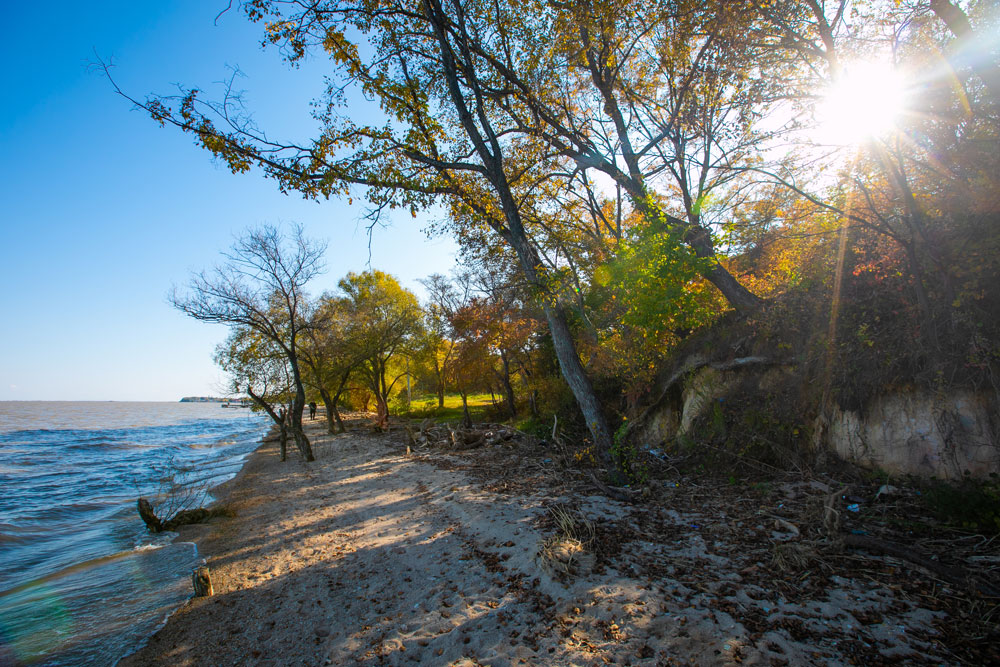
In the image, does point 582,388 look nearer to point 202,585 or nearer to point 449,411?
point 202,585

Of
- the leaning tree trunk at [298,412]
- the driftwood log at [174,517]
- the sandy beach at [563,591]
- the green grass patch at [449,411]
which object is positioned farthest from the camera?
the green grass patch at [449,411]

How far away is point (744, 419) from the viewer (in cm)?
807

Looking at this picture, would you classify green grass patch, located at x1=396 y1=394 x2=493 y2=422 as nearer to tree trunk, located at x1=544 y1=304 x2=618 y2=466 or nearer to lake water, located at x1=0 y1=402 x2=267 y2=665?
lake water, located at x1=0 y1=402 x2=267 y2=665

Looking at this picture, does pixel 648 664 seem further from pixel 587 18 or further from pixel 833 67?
pixel 587 18

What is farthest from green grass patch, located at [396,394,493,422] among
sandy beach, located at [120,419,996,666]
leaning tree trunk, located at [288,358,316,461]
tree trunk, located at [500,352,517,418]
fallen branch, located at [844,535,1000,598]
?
fallen branch, located at [844,535,1000,598]

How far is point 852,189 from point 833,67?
7.26 ft

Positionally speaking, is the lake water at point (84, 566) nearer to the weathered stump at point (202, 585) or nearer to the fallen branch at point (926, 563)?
the weathered stump at point (202, 585)

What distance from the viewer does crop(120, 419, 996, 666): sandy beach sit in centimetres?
353

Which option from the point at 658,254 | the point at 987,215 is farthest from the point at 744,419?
the point at 987,215

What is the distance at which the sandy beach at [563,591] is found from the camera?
3525 mm

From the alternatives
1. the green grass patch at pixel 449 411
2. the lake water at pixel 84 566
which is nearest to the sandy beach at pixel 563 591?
the lake water at pixel 84 566

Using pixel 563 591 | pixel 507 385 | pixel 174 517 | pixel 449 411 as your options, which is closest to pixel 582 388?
pixel 563 591

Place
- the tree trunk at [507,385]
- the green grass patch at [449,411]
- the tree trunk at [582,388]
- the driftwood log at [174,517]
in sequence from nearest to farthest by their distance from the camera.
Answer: the tree trunk at [582,388] < the driftwood log at [174,517] < the tree trunk at [507,385] < the green grass patch at [449,411]

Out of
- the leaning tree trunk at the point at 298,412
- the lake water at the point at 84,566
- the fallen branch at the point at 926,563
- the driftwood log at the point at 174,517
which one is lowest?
the lake water at the point at 84,566
